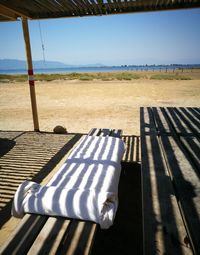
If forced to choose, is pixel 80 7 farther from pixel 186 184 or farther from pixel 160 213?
pixel 160 213

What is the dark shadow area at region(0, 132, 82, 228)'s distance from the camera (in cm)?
382

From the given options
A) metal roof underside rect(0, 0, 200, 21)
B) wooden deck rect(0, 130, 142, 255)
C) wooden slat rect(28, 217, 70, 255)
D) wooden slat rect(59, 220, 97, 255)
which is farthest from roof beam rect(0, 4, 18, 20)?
wooden slat rect(59, 220, 97, 255)

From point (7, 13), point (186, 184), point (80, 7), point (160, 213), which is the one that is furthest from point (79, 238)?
point (7, 13)

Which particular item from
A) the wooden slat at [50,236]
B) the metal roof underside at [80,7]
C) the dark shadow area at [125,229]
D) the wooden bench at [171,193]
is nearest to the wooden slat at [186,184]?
the wooden bench at [171,193]

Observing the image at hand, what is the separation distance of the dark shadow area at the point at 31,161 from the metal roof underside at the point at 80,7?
12.6 ft

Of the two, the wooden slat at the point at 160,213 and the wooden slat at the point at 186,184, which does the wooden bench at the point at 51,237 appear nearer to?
the wooden slat at the point at 160,213

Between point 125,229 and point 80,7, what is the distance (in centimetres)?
546

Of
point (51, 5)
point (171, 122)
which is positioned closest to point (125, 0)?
point (51, 5)

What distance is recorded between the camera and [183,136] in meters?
3.00

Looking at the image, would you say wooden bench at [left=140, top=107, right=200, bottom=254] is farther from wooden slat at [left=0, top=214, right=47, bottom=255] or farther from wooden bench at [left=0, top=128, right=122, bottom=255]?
wooden slat at [left=0, top=214, right=47, bottom=255]

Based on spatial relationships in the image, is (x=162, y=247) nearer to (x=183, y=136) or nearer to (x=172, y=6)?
(x=183, y=136)

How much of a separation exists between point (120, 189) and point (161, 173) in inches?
75.4

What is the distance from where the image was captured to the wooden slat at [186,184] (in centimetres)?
119

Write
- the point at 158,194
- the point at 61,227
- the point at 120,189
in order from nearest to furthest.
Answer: the point at 158,194 → the point at 61,227 → the point at 120,189
